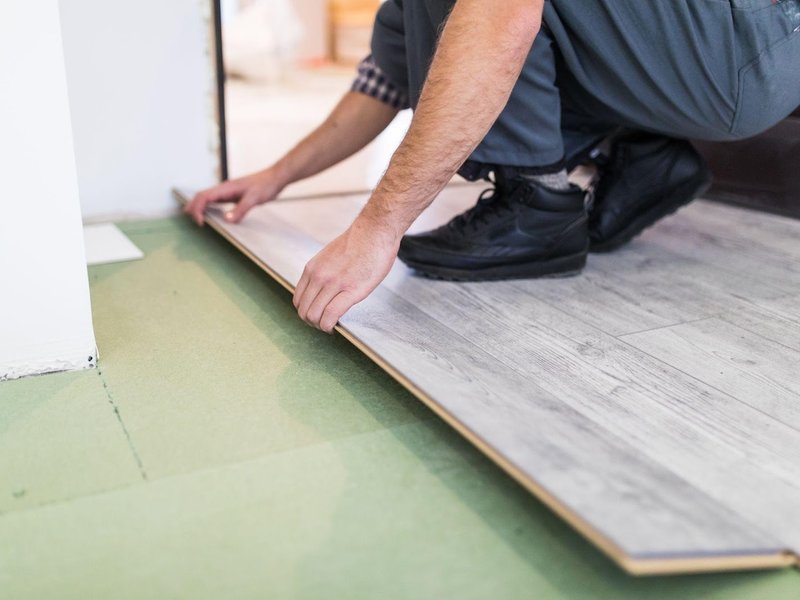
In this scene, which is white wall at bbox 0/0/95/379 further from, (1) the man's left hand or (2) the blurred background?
(2) the blurred background

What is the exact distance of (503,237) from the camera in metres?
1.24

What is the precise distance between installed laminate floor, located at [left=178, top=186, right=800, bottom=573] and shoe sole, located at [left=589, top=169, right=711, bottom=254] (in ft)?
0.14

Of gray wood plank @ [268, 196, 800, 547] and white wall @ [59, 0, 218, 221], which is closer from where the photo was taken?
gray wood plank @ [268, 196, 800, 547]

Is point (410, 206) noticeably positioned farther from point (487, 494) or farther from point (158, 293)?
point (158, 293)

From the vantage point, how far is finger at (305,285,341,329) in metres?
0.98

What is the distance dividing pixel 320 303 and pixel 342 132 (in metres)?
0.59

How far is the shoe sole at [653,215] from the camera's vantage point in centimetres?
145

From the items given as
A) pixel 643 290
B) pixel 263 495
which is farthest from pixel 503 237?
pixel 263 495

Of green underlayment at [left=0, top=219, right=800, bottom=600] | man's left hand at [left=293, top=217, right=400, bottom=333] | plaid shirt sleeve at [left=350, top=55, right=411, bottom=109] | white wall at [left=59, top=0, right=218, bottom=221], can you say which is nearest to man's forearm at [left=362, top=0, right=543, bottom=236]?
man's left hand at [left=293, top=217, right=400, bottom=333]

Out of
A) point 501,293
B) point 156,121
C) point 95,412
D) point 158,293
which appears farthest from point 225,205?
point 95,412

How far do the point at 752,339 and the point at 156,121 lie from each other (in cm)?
131

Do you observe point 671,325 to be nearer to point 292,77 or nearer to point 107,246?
point 107,246

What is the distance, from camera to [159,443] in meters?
0.83

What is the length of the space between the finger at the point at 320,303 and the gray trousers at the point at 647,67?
0.36m
